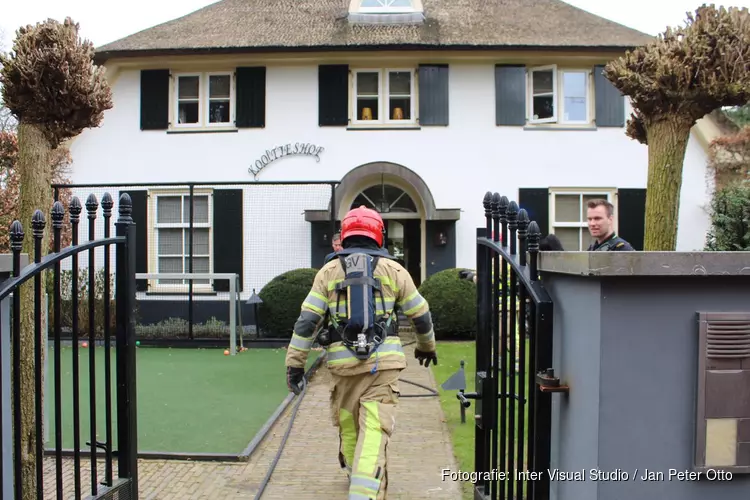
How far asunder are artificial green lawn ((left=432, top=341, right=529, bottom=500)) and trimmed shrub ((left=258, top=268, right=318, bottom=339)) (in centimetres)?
281

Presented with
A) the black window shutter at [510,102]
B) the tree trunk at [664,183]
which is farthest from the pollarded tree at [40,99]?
the black window shutter at [510,102]

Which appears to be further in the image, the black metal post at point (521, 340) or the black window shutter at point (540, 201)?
the black window shutter at point (540, 201)

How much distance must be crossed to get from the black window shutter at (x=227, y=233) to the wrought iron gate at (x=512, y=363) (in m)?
10.7

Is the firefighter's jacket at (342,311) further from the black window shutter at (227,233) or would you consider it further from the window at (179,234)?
the window at (179,234)

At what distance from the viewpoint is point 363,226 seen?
14.0 ft

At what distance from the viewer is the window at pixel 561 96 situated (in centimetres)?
1555

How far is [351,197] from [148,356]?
19.6ft

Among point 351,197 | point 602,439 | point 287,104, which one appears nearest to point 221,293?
point 351,197

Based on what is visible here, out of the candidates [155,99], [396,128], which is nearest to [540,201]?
[396,128]

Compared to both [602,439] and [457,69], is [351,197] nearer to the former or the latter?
[457,69]

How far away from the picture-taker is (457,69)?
1551cm

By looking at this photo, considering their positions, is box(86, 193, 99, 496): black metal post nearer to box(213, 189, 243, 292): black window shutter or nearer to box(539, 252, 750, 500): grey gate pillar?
box(539, 252, 750, 500): grey gate pillar

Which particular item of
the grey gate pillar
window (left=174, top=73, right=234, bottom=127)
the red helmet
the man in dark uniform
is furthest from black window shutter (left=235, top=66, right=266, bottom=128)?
the grey gate pillar

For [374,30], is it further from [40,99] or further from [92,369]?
[92,369]
